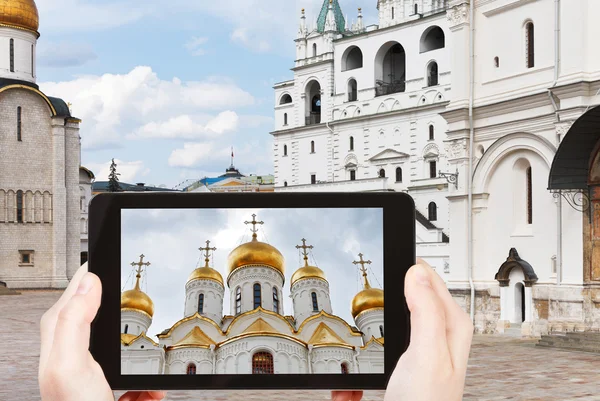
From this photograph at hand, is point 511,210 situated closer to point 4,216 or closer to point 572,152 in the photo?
point 572,152

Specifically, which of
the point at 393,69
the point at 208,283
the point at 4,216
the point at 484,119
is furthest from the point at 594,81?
the point at 393,69

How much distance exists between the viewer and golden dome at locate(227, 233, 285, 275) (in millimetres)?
2189

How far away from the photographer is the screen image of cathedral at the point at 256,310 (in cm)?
209

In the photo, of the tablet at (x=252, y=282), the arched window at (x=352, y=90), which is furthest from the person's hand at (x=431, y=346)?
the arched window at (x=352, y=90)

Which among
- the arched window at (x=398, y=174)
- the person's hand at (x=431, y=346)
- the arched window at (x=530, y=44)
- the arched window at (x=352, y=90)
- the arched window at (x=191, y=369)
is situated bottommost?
the arched window at (x=191, y=369)

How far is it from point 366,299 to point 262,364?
0.30 m

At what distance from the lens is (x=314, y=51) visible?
57219mm

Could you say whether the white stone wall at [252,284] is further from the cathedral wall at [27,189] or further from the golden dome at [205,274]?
the cathedral wall at [27,189]

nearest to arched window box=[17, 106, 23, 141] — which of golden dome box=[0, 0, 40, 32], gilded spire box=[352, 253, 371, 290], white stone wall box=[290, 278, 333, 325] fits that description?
golden dome box=[0, 0, 40, 32]

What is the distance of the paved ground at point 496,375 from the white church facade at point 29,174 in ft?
71.5

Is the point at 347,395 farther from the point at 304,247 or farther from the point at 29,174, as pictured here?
the point at 29,174

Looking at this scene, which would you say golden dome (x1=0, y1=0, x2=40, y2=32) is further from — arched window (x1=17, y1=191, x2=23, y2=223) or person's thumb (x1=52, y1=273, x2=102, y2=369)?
person's thumb (x1=52, y1=273, x2=102, y2=369)

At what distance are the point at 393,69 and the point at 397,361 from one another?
51878 millimetres

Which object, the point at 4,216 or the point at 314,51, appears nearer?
the point at 4,216
